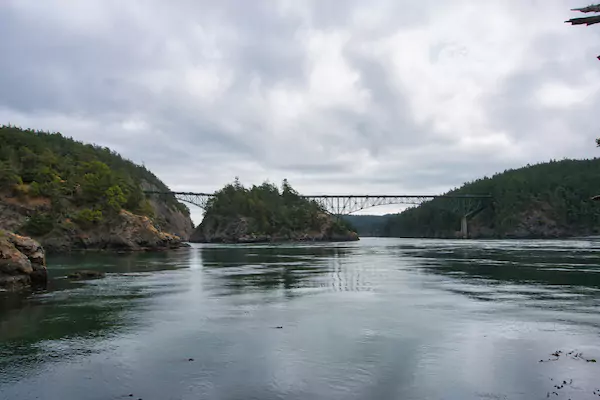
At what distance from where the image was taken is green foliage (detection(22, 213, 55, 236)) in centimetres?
9138

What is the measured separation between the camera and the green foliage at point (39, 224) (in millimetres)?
91375

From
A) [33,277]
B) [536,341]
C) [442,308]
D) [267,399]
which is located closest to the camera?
[267,399]

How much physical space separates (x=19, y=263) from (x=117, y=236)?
6624 cm

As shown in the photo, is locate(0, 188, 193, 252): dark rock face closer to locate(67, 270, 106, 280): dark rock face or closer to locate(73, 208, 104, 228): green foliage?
locate(73, 208, 104, 228): green foliage

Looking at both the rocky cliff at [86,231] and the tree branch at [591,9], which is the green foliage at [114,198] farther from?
the tree branch at [591,9]

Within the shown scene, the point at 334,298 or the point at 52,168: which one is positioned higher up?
the point at 52,168

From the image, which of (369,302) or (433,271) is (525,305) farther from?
(433,271)

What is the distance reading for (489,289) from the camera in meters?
33.5

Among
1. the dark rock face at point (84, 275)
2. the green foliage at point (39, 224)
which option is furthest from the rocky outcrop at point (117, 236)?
the dark rock face at point (84, 275)

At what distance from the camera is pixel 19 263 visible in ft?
112

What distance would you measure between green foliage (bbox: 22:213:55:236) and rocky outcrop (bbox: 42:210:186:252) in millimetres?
1600

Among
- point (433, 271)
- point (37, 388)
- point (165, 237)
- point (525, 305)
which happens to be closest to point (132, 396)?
point (37, 388)

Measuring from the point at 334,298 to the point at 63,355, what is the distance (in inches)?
651

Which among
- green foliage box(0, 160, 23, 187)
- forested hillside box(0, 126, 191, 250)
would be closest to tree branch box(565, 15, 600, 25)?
forested hillside box(0, 126, 191, 250)
